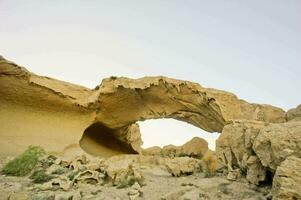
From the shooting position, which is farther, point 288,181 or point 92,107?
point 92,107

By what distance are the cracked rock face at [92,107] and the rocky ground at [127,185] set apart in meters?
3.70

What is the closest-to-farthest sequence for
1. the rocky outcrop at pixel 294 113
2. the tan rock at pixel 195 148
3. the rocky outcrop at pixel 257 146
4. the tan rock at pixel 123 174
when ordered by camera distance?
the rocky outcrop at pixel 257 146
the tan rock at pixel 123 174
the rocky outcrop at pixel 294 113
the tan rock at pixel 195 148

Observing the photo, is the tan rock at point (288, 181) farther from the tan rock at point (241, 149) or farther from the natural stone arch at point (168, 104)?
the natural stone arch at point (168, 104)

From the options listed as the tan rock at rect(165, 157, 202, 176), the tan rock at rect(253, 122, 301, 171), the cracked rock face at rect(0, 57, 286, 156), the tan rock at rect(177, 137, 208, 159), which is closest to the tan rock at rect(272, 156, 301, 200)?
the tan rock at rect(253, 122, 301, 171)

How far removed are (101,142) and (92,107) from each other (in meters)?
3.43

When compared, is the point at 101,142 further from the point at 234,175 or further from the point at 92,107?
the point at 234,175

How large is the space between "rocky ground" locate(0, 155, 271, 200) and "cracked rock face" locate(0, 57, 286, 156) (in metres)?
3.70

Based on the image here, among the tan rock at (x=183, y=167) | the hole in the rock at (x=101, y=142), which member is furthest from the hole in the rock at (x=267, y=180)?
the hole in the rock at (x=101, y=142)

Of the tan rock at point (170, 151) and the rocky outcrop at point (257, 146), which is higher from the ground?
the rocky outcrop at point (257, 146)

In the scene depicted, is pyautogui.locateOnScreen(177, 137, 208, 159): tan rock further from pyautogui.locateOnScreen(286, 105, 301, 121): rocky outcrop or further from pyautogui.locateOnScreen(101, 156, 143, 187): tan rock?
pyautogui.locateOnScreen(101, 156, 143, 187): tan rock

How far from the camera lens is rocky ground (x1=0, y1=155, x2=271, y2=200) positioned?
5.87 m

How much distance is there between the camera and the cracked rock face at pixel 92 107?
12.4 metres

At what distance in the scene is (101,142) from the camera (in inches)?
666

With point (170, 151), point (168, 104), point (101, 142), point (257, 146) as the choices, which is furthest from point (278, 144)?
point (101, 142)
